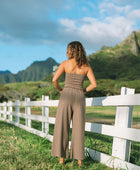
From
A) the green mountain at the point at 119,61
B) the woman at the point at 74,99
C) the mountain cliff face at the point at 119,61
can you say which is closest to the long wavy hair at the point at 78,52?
the woman at the point at 74,99

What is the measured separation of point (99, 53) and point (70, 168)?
15257 cm

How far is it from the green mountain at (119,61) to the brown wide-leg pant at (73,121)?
99792 mm

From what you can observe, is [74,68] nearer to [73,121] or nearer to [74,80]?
[74,80]

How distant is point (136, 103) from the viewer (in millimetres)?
3020

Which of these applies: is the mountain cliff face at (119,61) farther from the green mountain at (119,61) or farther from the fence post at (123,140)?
the fence post at (123,140)

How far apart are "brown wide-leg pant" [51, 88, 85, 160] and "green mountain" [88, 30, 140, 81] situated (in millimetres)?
99792

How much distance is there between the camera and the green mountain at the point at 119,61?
117312 millimetres

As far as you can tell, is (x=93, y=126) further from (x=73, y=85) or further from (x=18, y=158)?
(x=18, y=158)

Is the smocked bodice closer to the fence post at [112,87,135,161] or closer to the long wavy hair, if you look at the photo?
the long wavy hair

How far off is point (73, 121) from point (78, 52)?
1.01m

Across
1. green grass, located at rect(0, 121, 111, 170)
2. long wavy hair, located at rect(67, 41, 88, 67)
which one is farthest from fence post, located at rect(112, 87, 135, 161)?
long wavy hair, located at rect(67, 41, 88, 67)

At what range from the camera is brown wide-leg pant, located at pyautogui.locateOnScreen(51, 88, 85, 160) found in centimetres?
325

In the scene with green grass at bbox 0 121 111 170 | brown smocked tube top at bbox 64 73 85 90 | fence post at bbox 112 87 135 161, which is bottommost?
green grass at bbox 0 121 111 170

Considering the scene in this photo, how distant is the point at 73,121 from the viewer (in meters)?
3.30
